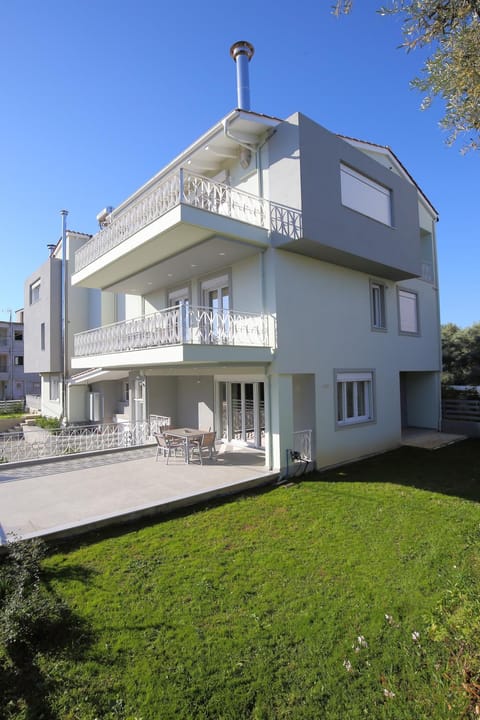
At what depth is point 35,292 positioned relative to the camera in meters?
27.4

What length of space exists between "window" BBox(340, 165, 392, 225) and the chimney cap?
4.75 m

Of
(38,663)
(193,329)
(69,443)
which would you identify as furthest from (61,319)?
(38,663)

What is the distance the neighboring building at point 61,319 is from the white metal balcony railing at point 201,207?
1159cm

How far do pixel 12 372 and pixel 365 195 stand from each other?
151 ft

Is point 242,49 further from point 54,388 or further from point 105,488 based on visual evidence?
point 54,388

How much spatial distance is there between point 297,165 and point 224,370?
6458 mm

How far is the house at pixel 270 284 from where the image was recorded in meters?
9.98

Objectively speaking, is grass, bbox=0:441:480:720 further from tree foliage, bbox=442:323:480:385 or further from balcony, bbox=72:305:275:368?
tree foliage, bbox=442:323:480:385

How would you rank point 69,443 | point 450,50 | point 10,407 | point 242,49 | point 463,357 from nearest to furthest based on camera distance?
1. point 450,50
2. point 242,49
3. point 69,443
4. point 463,357
5. point 10,407

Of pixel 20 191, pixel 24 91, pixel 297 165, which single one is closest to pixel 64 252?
pixel 20 191

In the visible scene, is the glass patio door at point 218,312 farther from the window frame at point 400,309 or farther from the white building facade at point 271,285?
the window frame at point 400,309

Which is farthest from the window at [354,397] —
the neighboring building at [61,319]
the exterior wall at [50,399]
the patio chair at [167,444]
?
the exterior wall at [50,399]

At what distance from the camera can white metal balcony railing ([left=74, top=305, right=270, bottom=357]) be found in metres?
9.45

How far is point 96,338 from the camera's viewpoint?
44.6 feet
